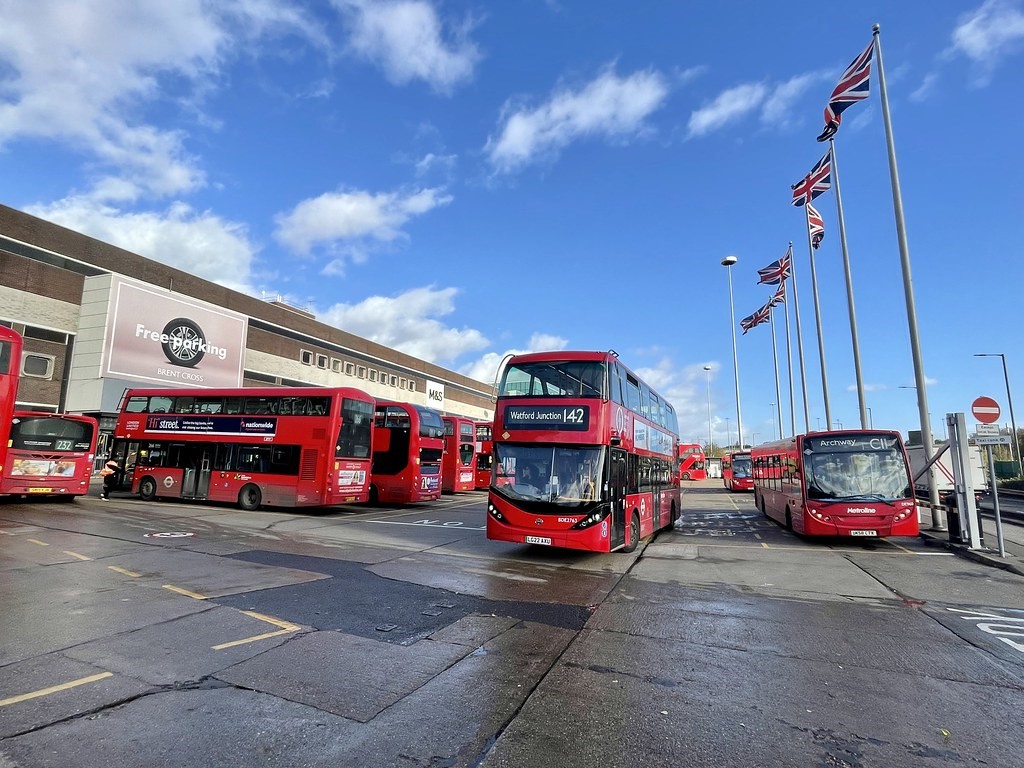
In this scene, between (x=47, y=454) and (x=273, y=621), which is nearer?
(x=273, y=621)

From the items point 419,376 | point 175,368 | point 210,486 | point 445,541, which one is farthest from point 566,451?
point 419,376

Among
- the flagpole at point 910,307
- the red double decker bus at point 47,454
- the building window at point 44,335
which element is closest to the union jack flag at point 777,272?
the flagpole at point 910,307

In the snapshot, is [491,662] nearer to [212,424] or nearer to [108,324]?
[212,424]

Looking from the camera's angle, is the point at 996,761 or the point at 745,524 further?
the point at 745,524

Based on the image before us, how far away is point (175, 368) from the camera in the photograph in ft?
109

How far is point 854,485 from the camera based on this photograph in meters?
13.1

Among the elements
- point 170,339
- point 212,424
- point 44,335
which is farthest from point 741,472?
point 44,335

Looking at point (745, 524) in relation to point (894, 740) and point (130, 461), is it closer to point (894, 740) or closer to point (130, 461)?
point (894, 740)

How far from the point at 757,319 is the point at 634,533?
26128 millimetres

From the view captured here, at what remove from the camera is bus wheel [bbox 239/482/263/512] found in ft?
61.5

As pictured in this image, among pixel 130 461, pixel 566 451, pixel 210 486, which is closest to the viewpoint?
pixel 566 451

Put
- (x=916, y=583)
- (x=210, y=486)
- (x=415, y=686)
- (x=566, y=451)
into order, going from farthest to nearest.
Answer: (x=210, y=486) → (x=566, y=451) → (x=916, y=583) → (x=415, y=686)

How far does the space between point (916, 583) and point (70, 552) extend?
14.4 metres

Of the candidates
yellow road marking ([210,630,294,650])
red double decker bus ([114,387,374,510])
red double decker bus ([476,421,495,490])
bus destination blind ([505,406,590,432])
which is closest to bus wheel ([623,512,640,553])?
bus destination blind ([505,406,590,432])
